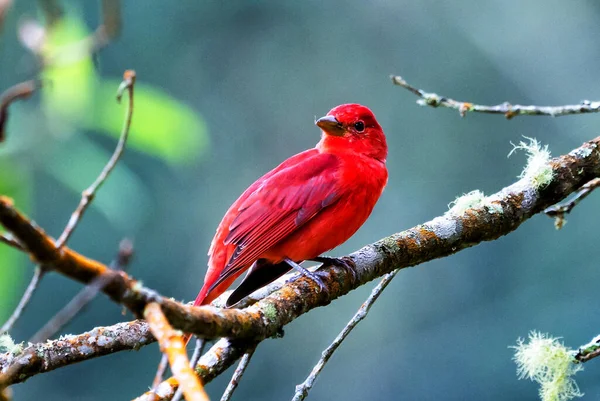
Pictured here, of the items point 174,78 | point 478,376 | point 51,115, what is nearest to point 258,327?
point 51,115

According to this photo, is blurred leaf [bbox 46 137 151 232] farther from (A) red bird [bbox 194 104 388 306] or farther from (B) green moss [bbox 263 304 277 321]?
(A) red bird [bbox 194 104 388 306]

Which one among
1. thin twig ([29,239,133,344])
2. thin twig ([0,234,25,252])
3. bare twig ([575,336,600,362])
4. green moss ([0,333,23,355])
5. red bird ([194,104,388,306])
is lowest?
thin twig ([29,239,133,344])

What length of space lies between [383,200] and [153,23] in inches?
134

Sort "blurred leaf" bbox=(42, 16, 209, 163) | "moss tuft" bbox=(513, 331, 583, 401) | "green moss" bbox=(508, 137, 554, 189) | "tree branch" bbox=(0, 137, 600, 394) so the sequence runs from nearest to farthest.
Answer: "tree branch" bbox=(0, 137, 600, 394), "blurred leaf" bbox=(42, 16, 209, 163), "moss tuft" bbox=(513, 331, 583, 401), "green moss" bbox=(508, 137, 554, 189)

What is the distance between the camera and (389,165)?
8867 millimetres

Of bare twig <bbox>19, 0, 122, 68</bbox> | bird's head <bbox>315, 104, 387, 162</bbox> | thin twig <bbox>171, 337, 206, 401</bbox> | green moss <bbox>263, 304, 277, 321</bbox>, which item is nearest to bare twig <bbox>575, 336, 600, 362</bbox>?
green moss <bbox>263, 304, 277, 321</bbox>

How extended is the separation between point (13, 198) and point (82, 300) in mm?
519

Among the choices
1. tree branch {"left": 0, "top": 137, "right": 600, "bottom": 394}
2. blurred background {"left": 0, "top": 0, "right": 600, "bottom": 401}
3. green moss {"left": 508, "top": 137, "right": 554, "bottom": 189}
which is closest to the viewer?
tree branch {"left": 0, "top": 137, "right": 600, "bottom": 394}

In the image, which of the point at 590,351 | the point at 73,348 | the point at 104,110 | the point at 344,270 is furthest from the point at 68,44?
the point at 590,351

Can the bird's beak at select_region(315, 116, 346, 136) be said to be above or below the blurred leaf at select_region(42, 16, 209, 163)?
above

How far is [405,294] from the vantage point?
8.22 metres

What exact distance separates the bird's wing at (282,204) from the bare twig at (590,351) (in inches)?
52.6

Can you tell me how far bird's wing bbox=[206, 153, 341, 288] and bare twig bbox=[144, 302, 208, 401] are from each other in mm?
1728

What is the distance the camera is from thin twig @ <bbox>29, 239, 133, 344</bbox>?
110 cm
